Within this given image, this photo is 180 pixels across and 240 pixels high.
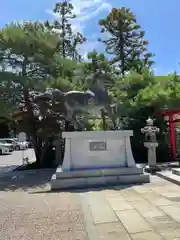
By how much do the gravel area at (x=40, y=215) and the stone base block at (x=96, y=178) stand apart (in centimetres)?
55

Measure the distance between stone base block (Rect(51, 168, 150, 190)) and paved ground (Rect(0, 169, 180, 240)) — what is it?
63cm

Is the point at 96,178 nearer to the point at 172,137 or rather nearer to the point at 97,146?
the point at 97,146

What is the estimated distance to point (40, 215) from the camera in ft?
21.2

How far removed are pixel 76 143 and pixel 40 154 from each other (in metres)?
7.11

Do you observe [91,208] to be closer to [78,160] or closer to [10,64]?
[78,160]

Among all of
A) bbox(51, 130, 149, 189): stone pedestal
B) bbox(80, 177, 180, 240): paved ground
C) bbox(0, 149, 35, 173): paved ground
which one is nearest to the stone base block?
bbox(51, 130, 149, 189): stone pedestal

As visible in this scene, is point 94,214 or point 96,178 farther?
point 96,178

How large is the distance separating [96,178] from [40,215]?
163 inches

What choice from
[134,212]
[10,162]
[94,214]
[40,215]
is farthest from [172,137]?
[40,215]

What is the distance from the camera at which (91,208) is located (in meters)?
6.94

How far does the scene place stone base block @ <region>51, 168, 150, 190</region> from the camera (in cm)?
1009

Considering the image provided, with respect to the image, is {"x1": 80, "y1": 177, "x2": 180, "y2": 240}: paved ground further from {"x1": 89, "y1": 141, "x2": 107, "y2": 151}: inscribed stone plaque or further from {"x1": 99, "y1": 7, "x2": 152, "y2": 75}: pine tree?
{"x1": 99, "y1": 7, "x2": 152, "y2": 75}: pine tree

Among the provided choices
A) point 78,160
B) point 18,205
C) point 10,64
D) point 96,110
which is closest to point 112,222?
point 18,205

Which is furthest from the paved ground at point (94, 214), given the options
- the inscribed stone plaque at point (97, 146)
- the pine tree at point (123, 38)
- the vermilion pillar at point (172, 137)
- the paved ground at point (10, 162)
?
the pine tree at point (123, 38)
